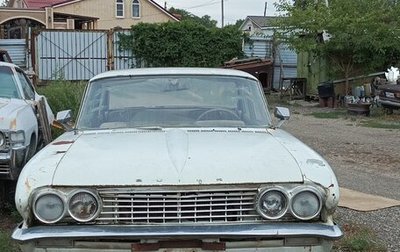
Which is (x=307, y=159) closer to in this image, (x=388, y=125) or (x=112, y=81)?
(x=112, y=81)

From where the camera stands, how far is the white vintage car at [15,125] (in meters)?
5.95

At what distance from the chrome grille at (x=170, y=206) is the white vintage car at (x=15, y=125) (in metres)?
2.78

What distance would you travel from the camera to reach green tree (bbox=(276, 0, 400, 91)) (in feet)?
65.6

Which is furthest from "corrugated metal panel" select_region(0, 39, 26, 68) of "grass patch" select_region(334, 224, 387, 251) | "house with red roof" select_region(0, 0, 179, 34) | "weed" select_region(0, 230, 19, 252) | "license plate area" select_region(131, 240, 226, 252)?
"license plate area" select_region(131, 240, 226, 252)

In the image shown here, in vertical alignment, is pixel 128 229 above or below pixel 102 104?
below

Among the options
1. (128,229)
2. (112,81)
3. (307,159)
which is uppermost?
(112,81)

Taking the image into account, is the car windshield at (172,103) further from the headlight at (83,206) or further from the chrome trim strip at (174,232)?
the chrome trim strip at (174,232)

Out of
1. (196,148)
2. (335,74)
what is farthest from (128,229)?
(335,74)

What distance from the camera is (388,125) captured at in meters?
15.8

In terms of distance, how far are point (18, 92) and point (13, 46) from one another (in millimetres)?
19918

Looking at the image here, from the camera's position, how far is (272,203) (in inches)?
137

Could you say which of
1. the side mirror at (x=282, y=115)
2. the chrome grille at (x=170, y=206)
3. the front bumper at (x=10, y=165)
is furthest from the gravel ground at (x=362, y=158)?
the front bumper at (x=10, y=165)

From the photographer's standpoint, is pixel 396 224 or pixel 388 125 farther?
pixel 388 125

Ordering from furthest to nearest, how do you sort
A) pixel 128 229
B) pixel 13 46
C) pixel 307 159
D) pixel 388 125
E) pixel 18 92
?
pixel 13 46 → pixel 388 125 → pixel 18 92 → pixel 307 159 → pixel 128 229
